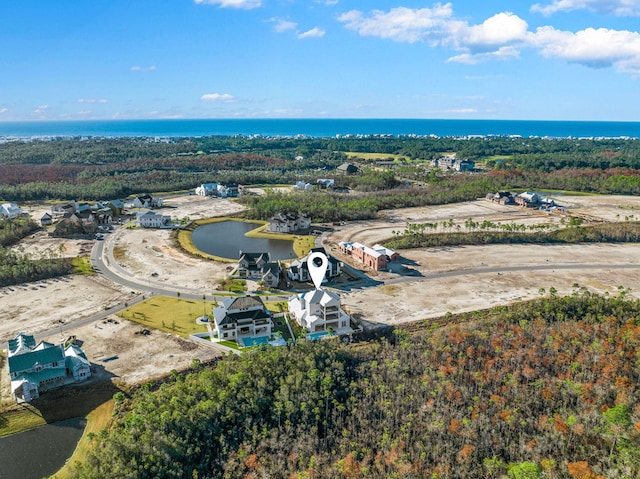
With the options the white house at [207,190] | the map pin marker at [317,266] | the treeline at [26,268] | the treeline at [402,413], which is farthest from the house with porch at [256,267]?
the white house at [207,190]

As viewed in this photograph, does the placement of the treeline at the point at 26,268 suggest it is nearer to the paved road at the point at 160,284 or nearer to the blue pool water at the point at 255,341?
the paved road at the point at 160,284

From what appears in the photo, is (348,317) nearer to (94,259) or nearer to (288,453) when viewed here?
(288,453)

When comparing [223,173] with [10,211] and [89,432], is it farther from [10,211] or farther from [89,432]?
[89,432]

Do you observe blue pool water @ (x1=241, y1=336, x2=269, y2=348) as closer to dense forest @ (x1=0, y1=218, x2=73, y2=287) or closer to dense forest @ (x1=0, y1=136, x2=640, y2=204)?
dense forest @ (x1=0, y1=218, x2=73, y2=287)

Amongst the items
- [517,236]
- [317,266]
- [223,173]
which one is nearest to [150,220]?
[317,266]

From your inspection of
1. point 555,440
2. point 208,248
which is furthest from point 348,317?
point 208,248
